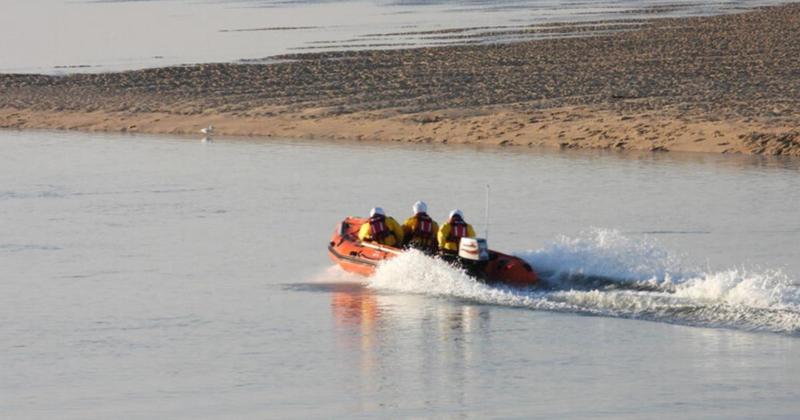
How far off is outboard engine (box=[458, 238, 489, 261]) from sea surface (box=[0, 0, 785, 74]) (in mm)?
24604

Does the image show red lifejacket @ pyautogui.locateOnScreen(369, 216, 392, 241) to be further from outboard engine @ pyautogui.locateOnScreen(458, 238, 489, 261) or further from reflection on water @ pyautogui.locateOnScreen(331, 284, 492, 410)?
outboard engine @ pyautogui.locateOnScreen(458, 238, 489, 261)

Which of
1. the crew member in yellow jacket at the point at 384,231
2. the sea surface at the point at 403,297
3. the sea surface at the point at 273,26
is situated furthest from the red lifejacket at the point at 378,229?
the sea surface at the point at 273,26

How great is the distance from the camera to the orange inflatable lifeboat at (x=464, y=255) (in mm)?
18750

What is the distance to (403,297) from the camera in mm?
18766

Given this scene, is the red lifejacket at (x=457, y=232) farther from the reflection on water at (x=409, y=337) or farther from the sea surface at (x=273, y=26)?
the sea surface at (x=273, y=26)

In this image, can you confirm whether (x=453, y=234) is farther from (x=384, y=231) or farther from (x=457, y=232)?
(x=384, y=231)

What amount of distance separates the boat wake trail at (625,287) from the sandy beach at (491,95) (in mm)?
10845

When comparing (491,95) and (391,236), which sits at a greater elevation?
(491,95)

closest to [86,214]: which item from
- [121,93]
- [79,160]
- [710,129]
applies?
[79,160]

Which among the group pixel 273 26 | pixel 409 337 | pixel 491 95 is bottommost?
pixel 409 337

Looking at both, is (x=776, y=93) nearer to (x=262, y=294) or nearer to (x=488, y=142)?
(x=488, y=142)

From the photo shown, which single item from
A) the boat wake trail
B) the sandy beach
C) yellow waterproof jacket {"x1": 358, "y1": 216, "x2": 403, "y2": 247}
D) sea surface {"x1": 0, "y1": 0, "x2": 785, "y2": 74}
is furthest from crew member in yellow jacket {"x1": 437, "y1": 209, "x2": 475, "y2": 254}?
sea surface {"x1": 0, "y1": 0, "x2": 785, "y2": 74}

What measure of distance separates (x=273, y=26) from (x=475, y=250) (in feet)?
123

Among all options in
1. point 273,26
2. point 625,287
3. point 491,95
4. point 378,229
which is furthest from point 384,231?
point 273,26
